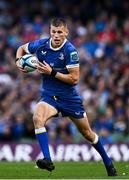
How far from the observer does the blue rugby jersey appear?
42.1 ft

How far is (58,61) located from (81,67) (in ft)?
32.8

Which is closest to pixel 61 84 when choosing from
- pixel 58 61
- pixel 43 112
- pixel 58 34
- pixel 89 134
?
pixel 58 61

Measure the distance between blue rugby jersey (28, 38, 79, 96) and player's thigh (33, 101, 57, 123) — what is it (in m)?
0.24

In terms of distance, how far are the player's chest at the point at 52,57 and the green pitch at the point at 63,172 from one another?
1786mm

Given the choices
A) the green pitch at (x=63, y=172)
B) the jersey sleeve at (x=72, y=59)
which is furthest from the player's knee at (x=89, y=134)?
the jersey sleeve at (x=72, y=59)

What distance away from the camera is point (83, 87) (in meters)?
22.0

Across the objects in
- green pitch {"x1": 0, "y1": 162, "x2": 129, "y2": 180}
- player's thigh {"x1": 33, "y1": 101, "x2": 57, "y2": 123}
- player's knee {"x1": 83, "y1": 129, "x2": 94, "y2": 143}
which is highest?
player's thigh {"x1": 33, "y1": 101, "x2": 57, "y2": 123}

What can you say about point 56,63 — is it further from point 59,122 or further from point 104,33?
point 104,33

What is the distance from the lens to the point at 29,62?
Answer: 42.3 feet

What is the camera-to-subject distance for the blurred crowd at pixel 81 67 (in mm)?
20844

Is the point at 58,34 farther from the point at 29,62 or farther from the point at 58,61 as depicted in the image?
the point at 29,62

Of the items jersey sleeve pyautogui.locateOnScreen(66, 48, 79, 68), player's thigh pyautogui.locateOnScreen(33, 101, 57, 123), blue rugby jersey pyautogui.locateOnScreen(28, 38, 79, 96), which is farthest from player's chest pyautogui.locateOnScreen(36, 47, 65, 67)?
player's thigh pyautogui.locateOnScreen(33, 101, 57, 123)

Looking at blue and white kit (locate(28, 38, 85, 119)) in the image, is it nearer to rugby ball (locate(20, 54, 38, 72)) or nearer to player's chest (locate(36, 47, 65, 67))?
player's chest (locate(36, 47, 65, 67))

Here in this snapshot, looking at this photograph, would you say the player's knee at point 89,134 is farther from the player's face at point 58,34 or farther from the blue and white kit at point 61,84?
the player's face at point 58,34
